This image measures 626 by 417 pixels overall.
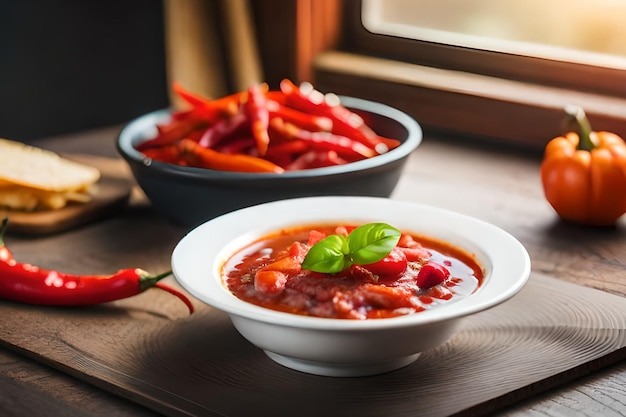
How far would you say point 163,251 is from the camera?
1.83 metres

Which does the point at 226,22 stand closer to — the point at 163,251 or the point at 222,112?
the point at 222,112

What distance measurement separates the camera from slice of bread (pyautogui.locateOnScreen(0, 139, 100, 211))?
1950 millimetres

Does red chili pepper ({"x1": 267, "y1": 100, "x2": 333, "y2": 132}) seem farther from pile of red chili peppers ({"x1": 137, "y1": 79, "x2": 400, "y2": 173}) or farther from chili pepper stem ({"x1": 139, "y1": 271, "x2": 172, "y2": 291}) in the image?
chili pepper stem ({"x1": 139, "y1": 271, "x2": 172, "y2": 291})

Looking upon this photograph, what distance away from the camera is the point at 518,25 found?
2.55 meters

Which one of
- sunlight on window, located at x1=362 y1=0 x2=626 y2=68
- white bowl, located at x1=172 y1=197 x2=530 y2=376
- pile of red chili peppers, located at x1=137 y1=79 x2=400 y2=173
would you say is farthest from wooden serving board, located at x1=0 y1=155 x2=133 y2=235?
sunlight on window, located at x1=362 y1=0 x2=626 y2=68

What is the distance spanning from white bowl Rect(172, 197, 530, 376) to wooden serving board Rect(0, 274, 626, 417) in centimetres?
5

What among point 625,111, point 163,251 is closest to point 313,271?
point 163,251

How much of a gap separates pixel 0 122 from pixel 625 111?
173 cm

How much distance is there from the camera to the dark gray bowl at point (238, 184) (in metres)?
1.76

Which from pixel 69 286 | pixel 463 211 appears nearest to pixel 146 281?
pixel 69 286

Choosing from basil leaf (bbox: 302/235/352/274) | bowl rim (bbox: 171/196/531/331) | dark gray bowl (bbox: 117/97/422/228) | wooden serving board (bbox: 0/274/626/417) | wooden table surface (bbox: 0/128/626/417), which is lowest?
wooden table surface (bbox: 0/128/626/417)

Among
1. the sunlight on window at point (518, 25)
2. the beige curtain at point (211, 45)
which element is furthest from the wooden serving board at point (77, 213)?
Answer: the sunlight on window at point (518, 25)

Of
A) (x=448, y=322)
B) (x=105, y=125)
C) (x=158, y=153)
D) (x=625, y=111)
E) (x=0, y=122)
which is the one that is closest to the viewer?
(x=448, y=322)

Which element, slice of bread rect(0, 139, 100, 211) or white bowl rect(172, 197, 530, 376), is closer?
white bowl rect(172, 197, 530, 376)
